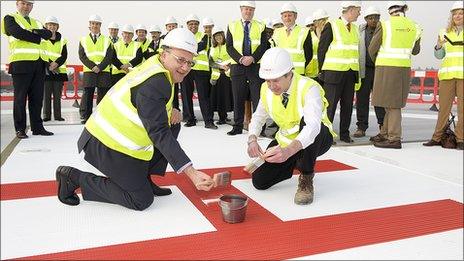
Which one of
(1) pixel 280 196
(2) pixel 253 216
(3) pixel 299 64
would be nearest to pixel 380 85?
(3) pixel 299 64

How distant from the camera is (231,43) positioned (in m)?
5.75

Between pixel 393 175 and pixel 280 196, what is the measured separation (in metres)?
1.26

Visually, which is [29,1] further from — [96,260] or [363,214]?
[363,214]

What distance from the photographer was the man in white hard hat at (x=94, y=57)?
21.9 ft

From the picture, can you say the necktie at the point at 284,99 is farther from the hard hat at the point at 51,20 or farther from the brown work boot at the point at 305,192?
the hard hat at the point at 51,20

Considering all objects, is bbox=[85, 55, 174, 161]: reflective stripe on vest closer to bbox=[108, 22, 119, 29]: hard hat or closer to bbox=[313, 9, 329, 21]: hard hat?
bbox=[313, 9, 329, 21]: hard hat

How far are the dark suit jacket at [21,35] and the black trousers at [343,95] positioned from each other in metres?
3.73

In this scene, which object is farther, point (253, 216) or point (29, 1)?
point (29, 1)

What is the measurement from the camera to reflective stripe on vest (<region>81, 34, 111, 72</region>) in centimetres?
669

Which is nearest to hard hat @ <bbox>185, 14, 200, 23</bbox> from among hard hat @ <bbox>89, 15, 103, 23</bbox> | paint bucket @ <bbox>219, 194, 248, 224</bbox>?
hard hat @ <bbox>89, 15, 103, 23</bbox>

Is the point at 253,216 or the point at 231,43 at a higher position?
the point at 231,43

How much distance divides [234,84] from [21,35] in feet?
9.26

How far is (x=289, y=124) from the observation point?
10.0 feet

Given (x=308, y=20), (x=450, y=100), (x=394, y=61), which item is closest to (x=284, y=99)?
(x=394, y=61)
